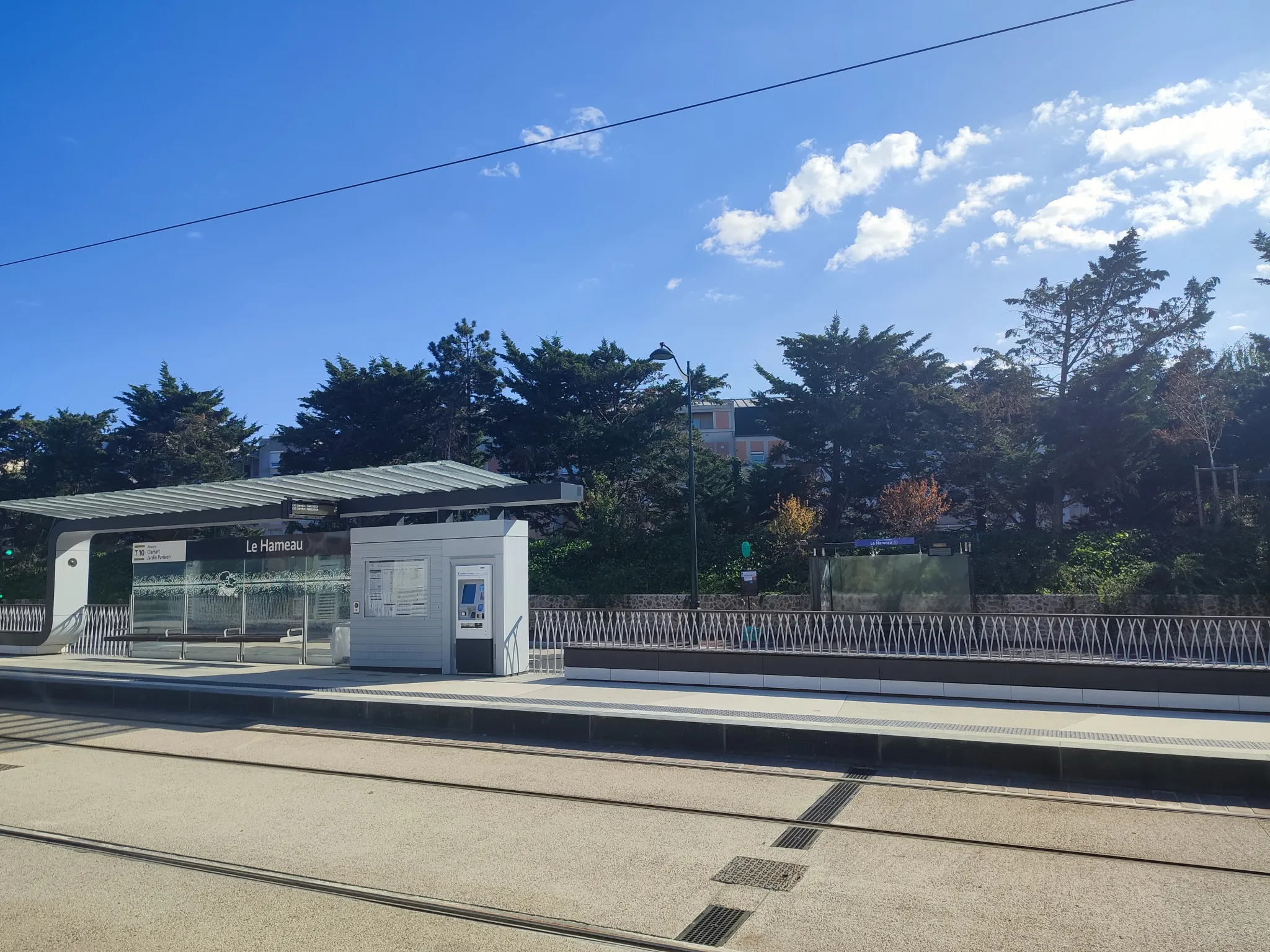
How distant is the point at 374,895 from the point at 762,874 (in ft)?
8.51

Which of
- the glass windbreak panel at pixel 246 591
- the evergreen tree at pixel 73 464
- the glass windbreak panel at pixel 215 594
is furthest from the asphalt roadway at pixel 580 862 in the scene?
the evergreen tree at pixel 73 464

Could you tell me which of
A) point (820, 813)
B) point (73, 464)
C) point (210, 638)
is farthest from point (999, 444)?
point (73, 464)

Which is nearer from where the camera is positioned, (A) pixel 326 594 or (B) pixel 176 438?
(A) pixel 326 594

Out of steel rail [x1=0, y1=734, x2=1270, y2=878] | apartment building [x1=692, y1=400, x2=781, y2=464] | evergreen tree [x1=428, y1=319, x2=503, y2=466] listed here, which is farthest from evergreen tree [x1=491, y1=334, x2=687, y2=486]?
apartment building [x1=692, y1=400, x2=781, y2=464]

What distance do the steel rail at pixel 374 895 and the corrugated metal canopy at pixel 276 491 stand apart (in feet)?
29.6

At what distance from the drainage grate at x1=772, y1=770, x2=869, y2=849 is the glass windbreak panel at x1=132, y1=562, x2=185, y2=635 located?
17.0 meters

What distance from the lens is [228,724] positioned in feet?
42.7

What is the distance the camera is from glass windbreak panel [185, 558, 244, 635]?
64.4 ft

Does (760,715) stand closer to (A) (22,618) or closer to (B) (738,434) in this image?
(A) (22,618)

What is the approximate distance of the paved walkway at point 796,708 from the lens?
376 inches

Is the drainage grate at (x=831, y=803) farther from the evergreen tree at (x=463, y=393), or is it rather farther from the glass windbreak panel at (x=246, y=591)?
the evergreen tree at (x=463, y=393)

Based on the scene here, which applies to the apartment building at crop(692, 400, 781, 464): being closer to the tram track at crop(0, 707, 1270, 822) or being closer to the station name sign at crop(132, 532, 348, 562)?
the station name sign at crop(132, 532, 348, 562)

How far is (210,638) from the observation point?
19625 mm

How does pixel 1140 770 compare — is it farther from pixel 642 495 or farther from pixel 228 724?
pixel 642 495
